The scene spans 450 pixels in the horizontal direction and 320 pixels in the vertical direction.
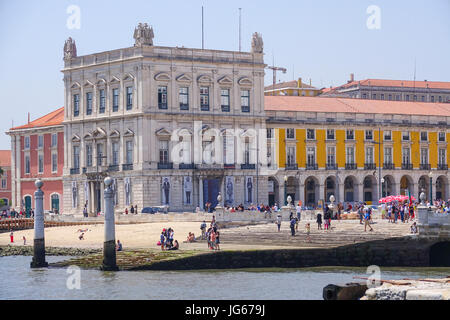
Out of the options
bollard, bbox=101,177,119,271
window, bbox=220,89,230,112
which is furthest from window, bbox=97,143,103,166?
bollard, bbox=101,177,119,271

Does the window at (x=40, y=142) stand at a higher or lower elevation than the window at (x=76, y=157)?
higher

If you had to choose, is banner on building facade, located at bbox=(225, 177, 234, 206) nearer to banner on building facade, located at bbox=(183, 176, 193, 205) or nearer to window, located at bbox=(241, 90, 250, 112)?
banner on building facade, located at bbox=(183, 176, 193, 205)

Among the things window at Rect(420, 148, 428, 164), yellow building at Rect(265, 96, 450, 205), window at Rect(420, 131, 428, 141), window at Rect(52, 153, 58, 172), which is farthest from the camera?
window at Rect(420, 131, 428, 141)

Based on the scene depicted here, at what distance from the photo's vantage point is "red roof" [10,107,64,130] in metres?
112

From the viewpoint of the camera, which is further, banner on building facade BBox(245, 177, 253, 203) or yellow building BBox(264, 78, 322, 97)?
yellow building BBox(264, 78, 322, 97)

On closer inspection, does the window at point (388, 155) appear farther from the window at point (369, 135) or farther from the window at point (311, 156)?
the window at point (311, 156)

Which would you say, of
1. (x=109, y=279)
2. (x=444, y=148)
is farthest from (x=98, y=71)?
(x=109, y=279)

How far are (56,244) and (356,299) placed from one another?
37.4 metres

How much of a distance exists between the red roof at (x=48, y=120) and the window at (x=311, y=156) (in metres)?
24.1

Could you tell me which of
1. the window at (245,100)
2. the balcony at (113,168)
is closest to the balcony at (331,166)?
the window at (245,100)

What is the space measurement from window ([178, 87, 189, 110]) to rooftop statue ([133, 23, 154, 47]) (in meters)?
4.89

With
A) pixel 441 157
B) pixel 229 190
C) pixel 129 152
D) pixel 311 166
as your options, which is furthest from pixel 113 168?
pixel 441 157

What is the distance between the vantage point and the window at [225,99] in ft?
320

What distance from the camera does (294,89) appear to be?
143 meters
